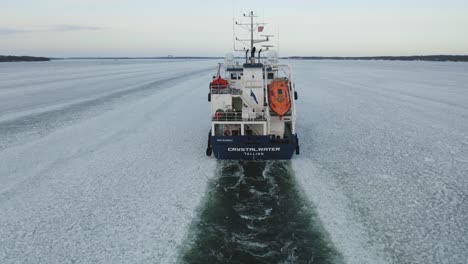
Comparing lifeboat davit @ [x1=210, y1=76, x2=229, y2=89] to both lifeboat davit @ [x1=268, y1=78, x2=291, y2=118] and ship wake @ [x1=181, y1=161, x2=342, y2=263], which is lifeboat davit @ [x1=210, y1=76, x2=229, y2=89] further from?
ship wake @ [x1=181, y1=161, x2=342, y2=263]

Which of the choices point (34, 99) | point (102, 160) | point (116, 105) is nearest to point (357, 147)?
point (102, 160)

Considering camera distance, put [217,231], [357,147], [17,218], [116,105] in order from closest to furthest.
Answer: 1. [217,231]
2. [17,218]
3. [357,147]
4. [116,105]

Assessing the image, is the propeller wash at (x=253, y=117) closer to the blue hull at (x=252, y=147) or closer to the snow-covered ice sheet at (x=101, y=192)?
the blue hull at (x=252, y=147)

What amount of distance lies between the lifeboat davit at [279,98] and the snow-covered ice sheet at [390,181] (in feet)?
6.17

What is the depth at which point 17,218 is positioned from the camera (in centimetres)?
785

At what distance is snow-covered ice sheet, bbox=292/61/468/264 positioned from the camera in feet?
22.0

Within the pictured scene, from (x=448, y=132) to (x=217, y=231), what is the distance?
1309 cm

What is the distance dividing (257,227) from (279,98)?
642cm

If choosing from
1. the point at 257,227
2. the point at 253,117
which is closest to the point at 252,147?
the point at 253,117

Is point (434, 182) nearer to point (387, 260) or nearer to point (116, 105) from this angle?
point (387, 260)

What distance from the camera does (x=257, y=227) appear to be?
723cm

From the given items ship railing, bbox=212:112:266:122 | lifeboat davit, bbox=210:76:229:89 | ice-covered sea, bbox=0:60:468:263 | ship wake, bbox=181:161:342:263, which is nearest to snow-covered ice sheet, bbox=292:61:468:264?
ice-covered sea, bbox=0:60:468:263

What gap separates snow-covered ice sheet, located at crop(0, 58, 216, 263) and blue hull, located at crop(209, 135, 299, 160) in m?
0.74

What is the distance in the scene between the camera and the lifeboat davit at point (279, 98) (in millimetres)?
12438
